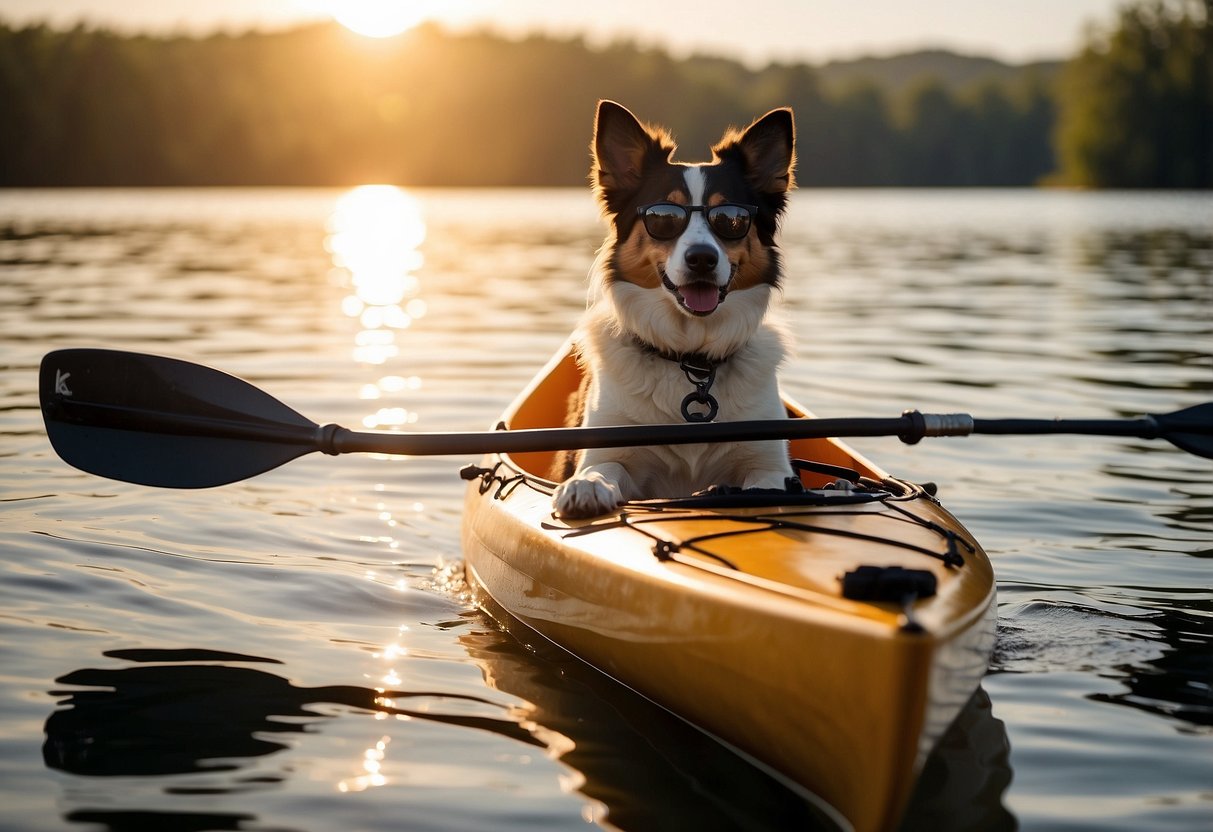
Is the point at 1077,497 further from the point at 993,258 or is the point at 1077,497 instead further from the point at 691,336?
the point at 993,258

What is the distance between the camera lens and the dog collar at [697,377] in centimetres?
535

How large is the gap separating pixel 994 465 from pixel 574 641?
4835mm

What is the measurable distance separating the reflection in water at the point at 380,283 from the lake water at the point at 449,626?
0.13 meters

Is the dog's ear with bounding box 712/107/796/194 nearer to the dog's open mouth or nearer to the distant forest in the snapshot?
the dog's open mouth

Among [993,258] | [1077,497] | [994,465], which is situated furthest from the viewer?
[993,258]

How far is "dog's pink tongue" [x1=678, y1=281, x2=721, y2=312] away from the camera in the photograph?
17.4ft

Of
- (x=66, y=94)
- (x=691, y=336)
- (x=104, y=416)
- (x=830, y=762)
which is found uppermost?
(x=66, y=94)

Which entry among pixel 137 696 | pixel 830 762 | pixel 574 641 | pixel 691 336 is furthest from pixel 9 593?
pixel 830 762

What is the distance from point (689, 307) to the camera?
5312 millimetres

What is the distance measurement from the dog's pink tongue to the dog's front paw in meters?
0.84

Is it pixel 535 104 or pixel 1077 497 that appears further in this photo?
pixel 535 104

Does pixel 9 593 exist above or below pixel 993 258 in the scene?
below

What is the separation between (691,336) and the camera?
5.45 m

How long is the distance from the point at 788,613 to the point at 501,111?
116 metres
